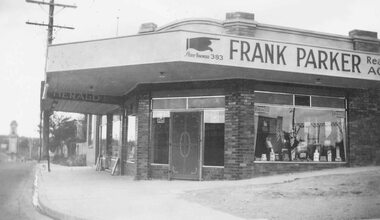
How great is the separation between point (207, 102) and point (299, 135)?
11.0ft

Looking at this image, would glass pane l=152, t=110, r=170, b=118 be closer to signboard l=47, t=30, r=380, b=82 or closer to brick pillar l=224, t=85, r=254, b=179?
signboard l=47, t=30, r=380, b=82

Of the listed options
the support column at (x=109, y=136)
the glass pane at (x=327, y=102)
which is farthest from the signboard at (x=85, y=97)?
the glass pane at (x=327, y=102)

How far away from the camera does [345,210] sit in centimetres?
810

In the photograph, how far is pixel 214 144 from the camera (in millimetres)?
14664

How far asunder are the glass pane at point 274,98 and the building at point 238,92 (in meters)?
0.03

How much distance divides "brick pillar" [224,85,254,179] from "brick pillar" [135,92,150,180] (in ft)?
9.30

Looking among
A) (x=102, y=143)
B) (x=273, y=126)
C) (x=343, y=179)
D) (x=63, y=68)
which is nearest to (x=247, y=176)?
(x=273, y=126)

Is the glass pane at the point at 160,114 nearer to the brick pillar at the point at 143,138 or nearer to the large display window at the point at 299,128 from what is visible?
the brick pillar at the point at 143,138

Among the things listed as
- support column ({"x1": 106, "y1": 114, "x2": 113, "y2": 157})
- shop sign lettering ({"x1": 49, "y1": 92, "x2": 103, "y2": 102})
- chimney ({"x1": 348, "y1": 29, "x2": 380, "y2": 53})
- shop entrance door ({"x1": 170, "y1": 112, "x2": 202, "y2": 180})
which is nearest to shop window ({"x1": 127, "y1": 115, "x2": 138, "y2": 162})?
shop sign lettering ({"x1": 49, "y1": 92, "x2": 103, "y2": 102})

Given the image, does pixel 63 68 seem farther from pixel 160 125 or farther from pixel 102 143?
pixel 102 143

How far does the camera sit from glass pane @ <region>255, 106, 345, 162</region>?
14.8 meters

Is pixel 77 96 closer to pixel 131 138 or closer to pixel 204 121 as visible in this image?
pixel 131 138

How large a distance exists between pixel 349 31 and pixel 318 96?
2839 millimetres

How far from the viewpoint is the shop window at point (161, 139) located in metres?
15.4
